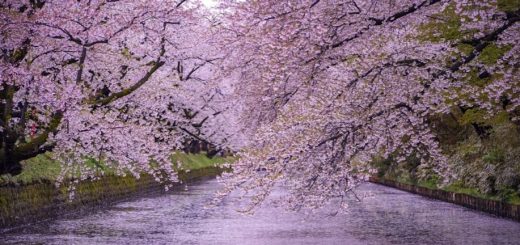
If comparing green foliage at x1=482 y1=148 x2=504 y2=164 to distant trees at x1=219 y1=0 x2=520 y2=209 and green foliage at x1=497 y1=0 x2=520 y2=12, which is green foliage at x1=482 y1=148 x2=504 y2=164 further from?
distant trees at x1=219 y1=0 x2=520 y2=209

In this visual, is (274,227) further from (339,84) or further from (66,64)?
(339,84)

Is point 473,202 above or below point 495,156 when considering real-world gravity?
below

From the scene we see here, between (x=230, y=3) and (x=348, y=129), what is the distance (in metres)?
8.34

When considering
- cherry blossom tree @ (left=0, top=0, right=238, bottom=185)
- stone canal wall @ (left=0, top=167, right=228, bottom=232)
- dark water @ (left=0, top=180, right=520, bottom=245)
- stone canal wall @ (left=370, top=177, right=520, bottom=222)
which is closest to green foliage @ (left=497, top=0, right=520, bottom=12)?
dark water @ (left=0, top=180, right=520, bottom=245)

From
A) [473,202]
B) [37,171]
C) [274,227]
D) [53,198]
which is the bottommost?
[274,227]

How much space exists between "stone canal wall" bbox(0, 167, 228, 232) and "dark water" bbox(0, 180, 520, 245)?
80cm

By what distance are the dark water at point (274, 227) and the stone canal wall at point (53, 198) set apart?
80cm

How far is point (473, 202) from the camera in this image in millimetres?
28047

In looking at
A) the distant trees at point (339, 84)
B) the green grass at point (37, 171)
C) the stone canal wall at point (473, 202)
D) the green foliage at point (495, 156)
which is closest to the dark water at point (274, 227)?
the stone canal wall at point (473, 202)

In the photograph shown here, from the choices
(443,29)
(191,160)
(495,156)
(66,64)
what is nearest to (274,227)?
(66,64)

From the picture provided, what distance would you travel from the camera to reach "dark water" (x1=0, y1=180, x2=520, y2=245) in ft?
58.8

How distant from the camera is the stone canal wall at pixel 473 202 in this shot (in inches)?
913

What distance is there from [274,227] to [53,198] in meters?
8.78

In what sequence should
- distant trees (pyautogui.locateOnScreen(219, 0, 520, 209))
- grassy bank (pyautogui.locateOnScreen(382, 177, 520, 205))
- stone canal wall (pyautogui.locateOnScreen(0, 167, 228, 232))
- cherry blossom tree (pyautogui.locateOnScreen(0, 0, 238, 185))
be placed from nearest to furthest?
distant trees (pyautogui.locateOnScreen(219, 0, 520, 209))
cherry blossom tree (pyautogui.locateOnScreen(0, 0, 238, 185))
stone canal wall (pyautogui.locateOnScreen(0, 167, 228, 232))
grassy bank (pyautogui.locateOnScreen(382, 177, 520, 205))
